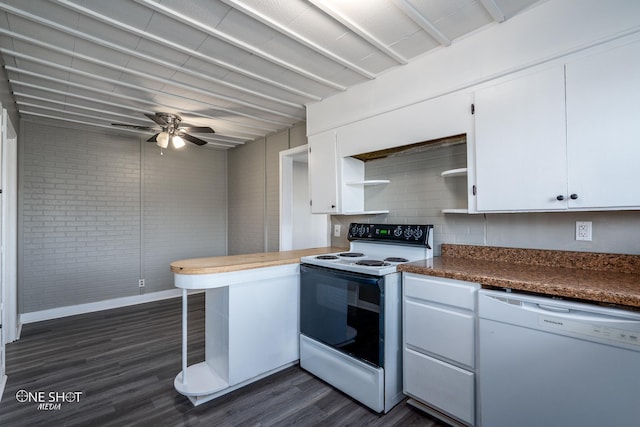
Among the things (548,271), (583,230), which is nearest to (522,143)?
(583,230)

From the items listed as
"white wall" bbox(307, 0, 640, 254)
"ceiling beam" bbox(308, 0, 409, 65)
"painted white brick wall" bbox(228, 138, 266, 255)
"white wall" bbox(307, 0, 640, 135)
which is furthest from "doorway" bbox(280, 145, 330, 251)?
"ceiling beam" bbox(308, 0, 409, 65)

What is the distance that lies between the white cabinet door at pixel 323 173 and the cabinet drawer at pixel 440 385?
157cm

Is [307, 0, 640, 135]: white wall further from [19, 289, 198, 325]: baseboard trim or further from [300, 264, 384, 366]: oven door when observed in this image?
[19, 289, 198, 325]: baseboard trim

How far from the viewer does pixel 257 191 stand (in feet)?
16.0

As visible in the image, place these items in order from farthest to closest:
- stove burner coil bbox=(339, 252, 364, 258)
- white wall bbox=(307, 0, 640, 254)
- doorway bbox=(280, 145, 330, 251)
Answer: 1. doorway bbox=(280, 145, 330, 251)
2. stove burner coil bbox=(339, 252, 364, 258)
3. white wall bbox=(307, 0, 640, 254)

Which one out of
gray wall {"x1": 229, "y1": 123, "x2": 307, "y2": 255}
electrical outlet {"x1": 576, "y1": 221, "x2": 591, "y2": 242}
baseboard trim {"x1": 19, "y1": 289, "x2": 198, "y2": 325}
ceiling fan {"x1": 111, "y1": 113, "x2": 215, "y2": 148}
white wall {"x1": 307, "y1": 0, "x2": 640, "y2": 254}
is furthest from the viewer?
gray wall {"x1": 229, "y1": 123, "x2": 307, "y2": 255}

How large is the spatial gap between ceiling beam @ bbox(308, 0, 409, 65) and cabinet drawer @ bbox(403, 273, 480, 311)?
1.67 meters

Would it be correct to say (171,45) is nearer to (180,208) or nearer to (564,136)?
(564,136)

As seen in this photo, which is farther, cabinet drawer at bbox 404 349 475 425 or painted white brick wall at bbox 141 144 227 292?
painted white brick wall at bbox 141 144 227 292

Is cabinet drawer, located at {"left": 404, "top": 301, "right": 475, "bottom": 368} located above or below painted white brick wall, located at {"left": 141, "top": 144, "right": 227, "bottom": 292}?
below

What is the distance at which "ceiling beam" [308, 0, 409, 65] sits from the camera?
182 cm

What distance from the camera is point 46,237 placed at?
13.2ft

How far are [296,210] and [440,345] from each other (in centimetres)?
332

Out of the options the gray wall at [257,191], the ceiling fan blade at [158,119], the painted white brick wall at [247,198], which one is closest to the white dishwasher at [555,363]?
the gray wall at [257,191]
